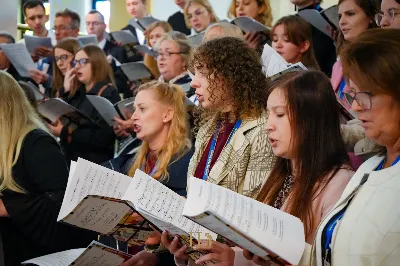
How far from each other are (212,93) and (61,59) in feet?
10.4

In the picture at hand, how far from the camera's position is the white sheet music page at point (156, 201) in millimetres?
2320

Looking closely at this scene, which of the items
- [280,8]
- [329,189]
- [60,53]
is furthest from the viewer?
[280,8]

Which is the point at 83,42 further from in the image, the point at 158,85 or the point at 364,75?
the point at 364,75

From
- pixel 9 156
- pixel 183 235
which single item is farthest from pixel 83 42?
pixel 183 235

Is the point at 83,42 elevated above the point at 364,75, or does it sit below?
below

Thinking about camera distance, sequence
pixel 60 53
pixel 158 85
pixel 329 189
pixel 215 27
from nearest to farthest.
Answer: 1. pixel 329 189
2. pixel 158 85
3. pixel 215 27
4. pixel 60 53

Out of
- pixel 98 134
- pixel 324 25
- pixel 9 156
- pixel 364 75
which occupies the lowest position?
pixel 98 134

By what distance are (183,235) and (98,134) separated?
268cm

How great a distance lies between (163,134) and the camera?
11.8 ft

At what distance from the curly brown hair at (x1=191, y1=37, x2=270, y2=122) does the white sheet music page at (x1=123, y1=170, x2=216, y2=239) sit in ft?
2.33

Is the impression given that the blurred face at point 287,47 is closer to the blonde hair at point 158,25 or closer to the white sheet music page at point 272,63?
the white sheet music page at point 272,63

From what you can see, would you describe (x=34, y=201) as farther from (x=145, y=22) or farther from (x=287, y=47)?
(x=145, y=22)

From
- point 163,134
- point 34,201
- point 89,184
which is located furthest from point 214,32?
point 89,184

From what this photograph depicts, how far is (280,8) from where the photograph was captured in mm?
7918
